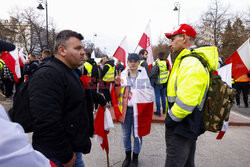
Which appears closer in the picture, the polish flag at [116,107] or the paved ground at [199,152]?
the polish flag at [116,107]

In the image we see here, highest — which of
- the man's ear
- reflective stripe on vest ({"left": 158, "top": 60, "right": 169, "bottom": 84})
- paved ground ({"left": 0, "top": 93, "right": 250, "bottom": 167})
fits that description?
the man's ear

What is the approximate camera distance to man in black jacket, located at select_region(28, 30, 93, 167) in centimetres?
135

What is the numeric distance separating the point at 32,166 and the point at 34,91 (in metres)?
0.89

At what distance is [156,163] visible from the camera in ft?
10.6

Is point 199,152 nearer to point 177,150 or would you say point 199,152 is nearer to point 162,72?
point 177,150

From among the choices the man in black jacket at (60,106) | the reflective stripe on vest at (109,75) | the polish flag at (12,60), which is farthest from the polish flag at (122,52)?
the polish flag at (12,60)

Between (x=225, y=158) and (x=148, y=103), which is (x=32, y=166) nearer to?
(x=148, y=103)

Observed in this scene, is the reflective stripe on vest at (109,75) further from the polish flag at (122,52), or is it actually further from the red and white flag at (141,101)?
the red and white flag at (141,101)

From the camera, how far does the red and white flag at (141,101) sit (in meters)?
3.01

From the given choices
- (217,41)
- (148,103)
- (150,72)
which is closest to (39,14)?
(217,41)

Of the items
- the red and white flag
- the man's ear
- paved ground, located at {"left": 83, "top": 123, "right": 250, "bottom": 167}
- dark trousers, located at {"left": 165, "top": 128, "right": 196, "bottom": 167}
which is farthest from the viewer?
paved ground, located at {"left": 83, "top": 123, "right": 250, "bottom": 167}

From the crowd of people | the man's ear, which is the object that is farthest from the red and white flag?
the man's ear

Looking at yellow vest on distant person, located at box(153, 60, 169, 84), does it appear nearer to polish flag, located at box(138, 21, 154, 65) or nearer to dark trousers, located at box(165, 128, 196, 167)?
polish flag, located at box(138, 21, 154, 65)

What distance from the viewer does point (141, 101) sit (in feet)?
9.92
